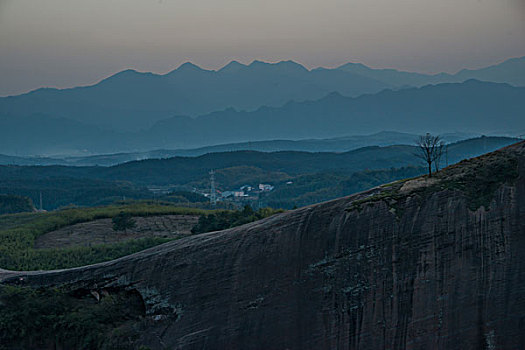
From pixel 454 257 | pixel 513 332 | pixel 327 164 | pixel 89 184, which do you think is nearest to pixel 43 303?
pixel 454 257

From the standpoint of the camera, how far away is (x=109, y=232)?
51.5 meters

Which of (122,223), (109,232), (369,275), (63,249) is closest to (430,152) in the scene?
(369,275)

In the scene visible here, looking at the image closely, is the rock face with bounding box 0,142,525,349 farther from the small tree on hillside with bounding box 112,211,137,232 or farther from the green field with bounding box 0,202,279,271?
the small tree on hillside with bounding box 112,211,137,232

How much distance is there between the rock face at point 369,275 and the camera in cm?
1420

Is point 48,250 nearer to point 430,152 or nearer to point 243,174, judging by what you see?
point 430,152

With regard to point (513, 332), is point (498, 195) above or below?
above

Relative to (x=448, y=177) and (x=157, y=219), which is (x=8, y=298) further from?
(x=157, y=219)

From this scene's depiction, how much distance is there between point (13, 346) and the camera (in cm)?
1827

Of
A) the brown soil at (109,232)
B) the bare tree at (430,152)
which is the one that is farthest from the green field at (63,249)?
the bare tree at (430,152)

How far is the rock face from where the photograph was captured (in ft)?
46.6

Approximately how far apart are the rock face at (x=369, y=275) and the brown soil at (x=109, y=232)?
30276 mm

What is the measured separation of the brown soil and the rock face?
1192 inches

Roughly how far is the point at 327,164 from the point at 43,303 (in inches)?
6576

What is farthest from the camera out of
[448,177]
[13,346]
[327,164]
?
[327,164]
